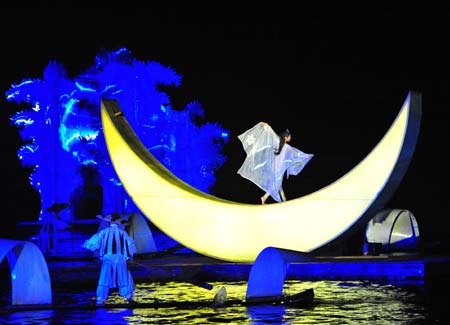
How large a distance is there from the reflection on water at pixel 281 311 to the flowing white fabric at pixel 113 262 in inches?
18.1

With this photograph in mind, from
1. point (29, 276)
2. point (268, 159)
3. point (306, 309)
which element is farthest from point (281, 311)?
point (268, 159)

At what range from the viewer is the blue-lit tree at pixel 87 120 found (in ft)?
82.2

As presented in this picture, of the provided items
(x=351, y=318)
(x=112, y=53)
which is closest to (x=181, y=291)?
(x=351, y=318)

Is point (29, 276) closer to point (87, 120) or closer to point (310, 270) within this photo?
point (310, 270)

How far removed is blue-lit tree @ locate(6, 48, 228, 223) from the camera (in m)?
25.0

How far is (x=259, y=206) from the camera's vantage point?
53.2 ft

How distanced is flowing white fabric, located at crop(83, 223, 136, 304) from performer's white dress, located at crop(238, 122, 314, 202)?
4.68 metres

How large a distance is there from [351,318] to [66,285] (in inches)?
262

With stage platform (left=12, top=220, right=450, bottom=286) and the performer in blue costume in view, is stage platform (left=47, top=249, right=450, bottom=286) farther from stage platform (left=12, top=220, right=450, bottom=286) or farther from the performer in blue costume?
the performer in blue costume

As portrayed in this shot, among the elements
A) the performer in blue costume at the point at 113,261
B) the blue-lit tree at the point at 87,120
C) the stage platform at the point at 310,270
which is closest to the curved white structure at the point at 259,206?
the stage platform at the point at 310,270

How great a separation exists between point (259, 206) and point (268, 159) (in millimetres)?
1125

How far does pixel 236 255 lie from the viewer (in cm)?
1638

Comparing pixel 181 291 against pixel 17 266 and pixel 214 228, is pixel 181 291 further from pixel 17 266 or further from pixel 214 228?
pixel 17 266

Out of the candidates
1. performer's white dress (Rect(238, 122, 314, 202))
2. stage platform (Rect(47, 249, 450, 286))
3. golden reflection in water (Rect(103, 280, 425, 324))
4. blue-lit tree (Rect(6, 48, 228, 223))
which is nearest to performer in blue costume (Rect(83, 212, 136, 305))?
golden reflection in water (Rect(103, 280, 425, 324))
